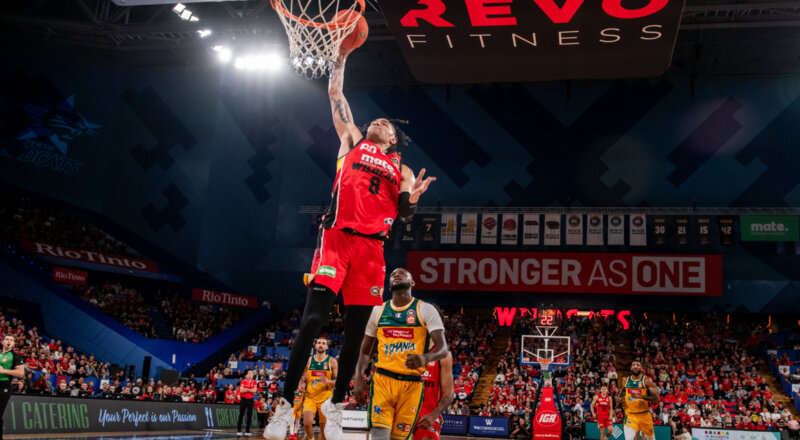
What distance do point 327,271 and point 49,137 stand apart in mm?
29567

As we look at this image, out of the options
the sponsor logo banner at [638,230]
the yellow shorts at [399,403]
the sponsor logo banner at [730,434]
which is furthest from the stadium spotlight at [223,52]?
the yellow shorts at [399,403]

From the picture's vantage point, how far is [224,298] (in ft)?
107

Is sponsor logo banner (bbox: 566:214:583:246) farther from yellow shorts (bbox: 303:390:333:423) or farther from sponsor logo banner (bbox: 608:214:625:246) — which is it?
yellow shorts (bbox: 303:390:333:423)

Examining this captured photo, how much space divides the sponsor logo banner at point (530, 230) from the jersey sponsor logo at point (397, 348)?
2512cm

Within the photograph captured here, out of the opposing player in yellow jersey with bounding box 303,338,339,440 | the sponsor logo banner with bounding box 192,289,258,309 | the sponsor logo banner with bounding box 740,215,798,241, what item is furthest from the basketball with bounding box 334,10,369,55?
the sponsor logo banner with bounding box 740,215,798,241

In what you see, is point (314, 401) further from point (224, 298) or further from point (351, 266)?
point (224, 298)

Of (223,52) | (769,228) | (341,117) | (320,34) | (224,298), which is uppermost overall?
(223,52)

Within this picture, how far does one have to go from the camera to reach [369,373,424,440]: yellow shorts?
7.26 meters

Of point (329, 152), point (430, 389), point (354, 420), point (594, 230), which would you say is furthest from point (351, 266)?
point (329, 152)

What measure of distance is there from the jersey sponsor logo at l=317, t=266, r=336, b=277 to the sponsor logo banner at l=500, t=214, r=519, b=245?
26.5m

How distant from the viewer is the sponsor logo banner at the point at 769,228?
98.6 ft

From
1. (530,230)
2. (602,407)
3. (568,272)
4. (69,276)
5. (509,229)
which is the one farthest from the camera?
(530,230)

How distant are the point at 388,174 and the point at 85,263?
26.6 m

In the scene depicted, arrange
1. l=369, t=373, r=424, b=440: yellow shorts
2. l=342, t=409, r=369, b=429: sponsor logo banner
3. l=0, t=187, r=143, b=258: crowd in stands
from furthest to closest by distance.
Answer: l=0, t=187, r=143, b=258: crowd in stands, l=342, t=409, r=369, b=429: sponsor logo banner, l=369, t=373, r=424, b=440: yellow shorts
